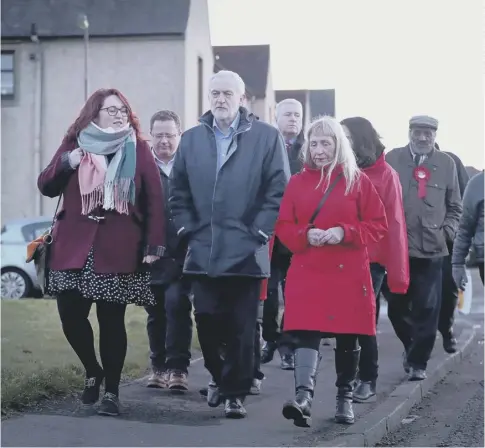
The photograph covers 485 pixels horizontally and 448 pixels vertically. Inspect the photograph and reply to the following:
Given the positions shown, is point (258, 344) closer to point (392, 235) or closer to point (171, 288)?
point (171, 288)

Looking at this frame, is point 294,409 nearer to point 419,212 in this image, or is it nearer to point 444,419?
point 444,419

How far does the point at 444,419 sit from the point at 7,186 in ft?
86.6

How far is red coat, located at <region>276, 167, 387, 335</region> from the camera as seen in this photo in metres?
6.55

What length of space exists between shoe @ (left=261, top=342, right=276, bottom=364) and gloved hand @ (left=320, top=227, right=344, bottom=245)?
11.8 ft

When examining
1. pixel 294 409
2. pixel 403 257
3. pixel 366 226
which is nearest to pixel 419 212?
pixel 403 257

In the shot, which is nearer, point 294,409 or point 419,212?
point 294,409

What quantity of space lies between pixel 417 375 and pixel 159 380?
2274 millimetres

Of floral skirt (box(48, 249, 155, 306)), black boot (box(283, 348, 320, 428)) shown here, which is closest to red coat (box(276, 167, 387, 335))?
black boot (box(283, 348, 320, 428))

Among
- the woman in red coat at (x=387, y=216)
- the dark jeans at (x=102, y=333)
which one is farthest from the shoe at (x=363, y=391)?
the dark jeans at (x=102, y=333)

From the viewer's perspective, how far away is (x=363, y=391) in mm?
7844

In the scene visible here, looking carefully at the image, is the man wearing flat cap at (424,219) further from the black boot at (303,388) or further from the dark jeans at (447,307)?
the black boot at (303,388)

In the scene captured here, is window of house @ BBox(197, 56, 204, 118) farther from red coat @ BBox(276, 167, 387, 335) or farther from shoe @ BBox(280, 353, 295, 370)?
red coat @ BBox(276, 167, 387, 335)

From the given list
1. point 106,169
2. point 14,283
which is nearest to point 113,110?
point 106,169

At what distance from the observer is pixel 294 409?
6.29 meters
